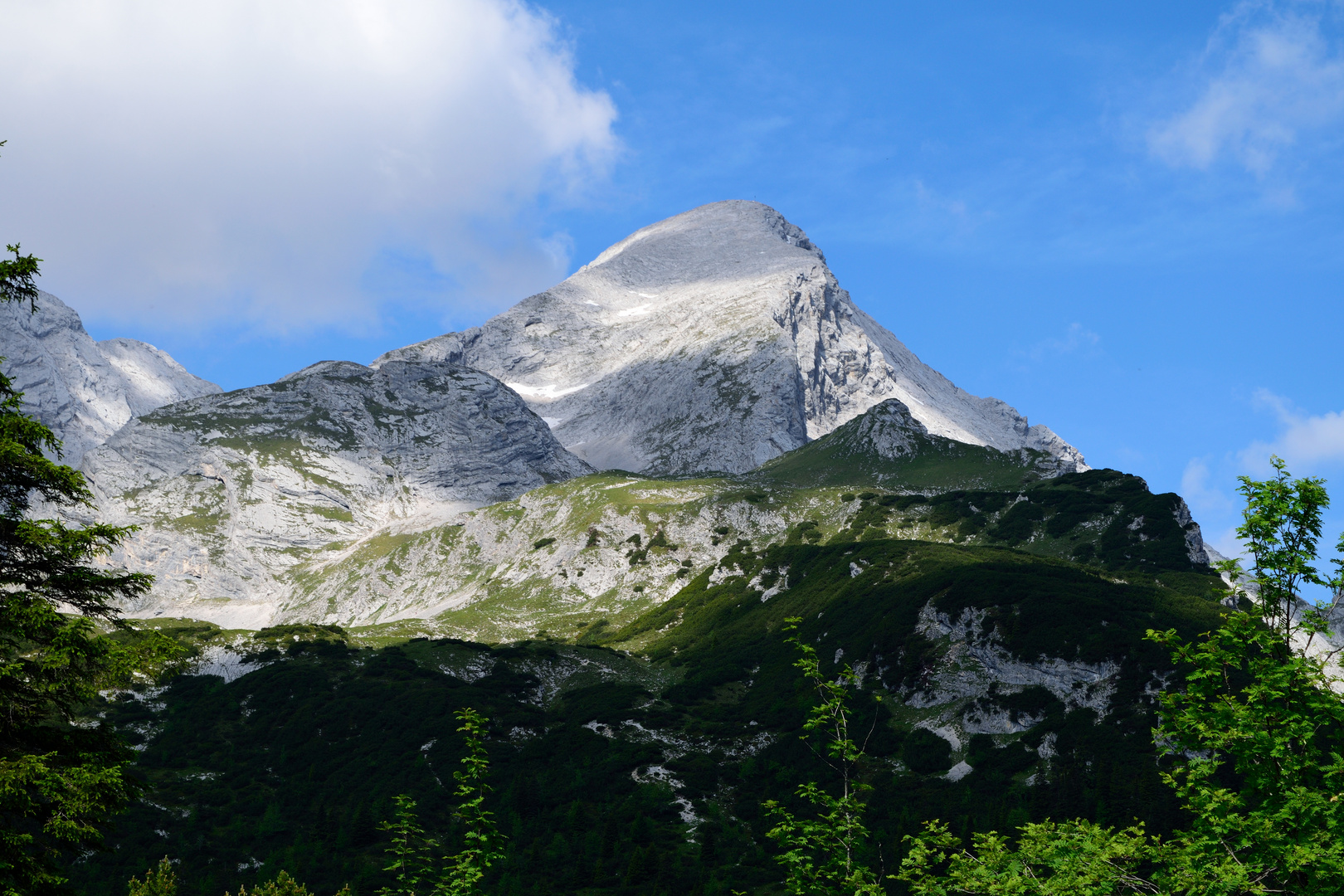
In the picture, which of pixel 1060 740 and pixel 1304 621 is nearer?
pixel 1304 621

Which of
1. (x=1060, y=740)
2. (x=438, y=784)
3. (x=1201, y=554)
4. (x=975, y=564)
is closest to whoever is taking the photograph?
(x=1060, y=740)

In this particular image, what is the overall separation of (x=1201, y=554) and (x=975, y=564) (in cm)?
5424

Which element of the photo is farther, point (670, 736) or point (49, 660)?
point (670, 736)

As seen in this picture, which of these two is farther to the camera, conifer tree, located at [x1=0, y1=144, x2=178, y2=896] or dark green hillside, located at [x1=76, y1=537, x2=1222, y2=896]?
dark green hillside, located at [x1=76, y1=537, x2=1222, y2=896]

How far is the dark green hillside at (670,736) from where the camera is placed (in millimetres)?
115812

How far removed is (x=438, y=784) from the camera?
462 ft

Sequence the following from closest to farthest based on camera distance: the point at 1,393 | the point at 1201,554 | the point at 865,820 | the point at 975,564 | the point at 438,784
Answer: the point at 1,393, the point at 865,820, the point at 438,784, the point at 975,564, the point at 1201,554

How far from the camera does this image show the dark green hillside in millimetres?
115812

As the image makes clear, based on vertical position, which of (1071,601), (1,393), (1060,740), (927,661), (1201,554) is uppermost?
(1201,554)

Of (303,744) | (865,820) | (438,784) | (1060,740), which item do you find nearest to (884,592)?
(1060,740)

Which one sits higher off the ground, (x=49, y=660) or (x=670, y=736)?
(x=670, y=736)

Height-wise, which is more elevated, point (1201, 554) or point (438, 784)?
point (1201, 554)

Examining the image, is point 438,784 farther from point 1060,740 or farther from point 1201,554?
point 1201,554

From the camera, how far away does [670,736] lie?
156m
